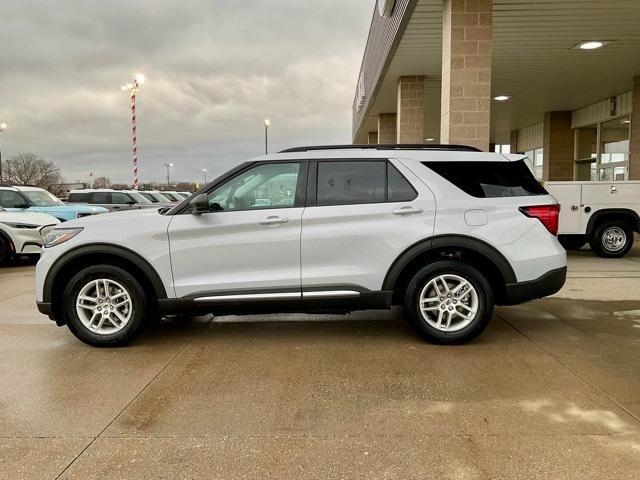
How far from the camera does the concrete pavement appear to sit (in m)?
3.02

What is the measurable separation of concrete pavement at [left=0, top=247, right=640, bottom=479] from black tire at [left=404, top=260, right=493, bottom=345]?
0.19 meters

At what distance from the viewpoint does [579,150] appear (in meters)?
23.1

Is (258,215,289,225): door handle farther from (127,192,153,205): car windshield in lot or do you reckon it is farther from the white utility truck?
(127,192,153,205): car windshield in lot

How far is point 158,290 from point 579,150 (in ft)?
73.6

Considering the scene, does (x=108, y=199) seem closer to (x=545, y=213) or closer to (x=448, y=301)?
(x=448, y=301)

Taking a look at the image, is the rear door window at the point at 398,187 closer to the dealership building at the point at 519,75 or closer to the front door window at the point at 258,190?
the front door window at the point at 258,190

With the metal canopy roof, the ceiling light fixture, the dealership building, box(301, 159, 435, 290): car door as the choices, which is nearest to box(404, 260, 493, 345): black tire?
box(301, 159, 435, 290): car door

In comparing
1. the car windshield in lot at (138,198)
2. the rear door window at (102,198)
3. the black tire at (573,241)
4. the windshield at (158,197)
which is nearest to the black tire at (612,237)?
the black tire at (573,241)

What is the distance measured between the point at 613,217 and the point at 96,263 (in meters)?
10.1

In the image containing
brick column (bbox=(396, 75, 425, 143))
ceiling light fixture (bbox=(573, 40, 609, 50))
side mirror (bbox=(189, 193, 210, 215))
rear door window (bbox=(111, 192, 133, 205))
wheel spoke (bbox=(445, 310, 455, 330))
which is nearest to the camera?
side mirror (bbox=(189, 193, 210, 215))

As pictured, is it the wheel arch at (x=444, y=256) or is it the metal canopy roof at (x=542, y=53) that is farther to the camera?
the metal canopy roof at (x=542, y=53)

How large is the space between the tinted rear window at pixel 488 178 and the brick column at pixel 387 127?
17.4m

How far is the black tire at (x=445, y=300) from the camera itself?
5.03m

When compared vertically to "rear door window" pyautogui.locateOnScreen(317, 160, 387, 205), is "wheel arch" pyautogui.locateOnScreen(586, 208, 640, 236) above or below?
below
